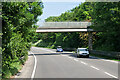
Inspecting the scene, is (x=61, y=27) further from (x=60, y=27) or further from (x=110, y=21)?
(x=110, y=21)

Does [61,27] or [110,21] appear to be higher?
[110,21]

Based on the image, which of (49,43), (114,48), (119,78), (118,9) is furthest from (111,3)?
(49,43)

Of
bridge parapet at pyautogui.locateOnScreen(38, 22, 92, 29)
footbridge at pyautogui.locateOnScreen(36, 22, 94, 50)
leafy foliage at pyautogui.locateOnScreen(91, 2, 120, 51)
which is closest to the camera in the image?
leafy foliage at pyautogui.locateOnScreen(91, 2, 120, 51)

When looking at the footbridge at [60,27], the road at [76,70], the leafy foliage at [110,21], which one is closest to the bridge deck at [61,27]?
the footbridge at [60,27]

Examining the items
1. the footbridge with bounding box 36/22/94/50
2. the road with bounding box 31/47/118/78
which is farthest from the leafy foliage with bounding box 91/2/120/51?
the footbridge with bounding box 36/22/94/50

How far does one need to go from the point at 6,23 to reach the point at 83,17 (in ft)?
227

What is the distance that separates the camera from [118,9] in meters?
30.3

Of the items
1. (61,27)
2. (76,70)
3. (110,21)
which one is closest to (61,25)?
(61,27)

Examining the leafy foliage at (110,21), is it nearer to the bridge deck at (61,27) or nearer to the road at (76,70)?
the road at (76,70)

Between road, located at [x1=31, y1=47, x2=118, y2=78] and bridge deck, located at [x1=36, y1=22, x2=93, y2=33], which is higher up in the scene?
bridge deck, located at [x1=36, y1=22, x2=93, y2=33]

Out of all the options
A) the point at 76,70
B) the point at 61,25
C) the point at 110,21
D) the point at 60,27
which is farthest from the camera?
the point at 61,25

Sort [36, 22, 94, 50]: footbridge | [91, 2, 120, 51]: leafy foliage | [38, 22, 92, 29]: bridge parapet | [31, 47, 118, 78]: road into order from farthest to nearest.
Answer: [38, 22, 92, 29]: bridge parapet < [36, 22, 94, 50]: footbridge < [91, 2, 120, 51]: leafy foliage < [31, 47, 118, 78]: road

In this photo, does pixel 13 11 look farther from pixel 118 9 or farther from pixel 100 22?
pixel 100 22

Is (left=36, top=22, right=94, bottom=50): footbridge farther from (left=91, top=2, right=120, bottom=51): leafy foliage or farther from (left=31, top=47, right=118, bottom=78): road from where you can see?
(left=31, top=47, right=118, bottom=78): road
